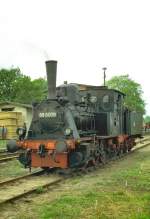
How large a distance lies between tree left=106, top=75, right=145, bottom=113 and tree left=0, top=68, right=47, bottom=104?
16.5 meters

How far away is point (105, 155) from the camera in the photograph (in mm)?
16828

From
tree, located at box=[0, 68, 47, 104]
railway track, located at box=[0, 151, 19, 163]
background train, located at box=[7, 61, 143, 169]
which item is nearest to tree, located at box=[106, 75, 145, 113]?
tree, located at box=[0, 68, 47, 104]

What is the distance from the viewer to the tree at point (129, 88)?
253 ft

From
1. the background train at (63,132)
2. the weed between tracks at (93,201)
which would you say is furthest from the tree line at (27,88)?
the weed between tracks at (93,201)

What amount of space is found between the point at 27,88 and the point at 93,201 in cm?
6174

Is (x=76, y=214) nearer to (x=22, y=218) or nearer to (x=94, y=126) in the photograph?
(x=22, y=218)

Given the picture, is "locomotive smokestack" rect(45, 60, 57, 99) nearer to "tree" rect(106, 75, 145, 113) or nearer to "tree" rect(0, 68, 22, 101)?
"tree" rect(0, 68, 22, 101)

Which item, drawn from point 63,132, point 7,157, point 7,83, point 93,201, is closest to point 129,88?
point 7,83

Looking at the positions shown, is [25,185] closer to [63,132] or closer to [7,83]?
[63,132]

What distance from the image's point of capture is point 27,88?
6988 cm

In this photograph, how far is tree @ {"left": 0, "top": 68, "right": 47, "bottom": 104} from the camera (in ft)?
227

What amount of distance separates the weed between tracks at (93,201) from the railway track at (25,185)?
0.31 metres

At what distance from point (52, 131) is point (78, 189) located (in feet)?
10.7

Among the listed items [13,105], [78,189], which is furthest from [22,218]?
[13,105]
